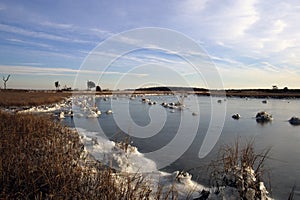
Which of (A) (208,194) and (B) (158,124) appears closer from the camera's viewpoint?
(A) (208,194)

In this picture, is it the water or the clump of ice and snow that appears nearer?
the clump of ice and snow

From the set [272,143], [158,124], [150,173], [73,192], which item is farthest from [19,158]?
[158,124]

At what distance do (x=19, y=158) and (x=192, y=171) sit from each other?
346 cm

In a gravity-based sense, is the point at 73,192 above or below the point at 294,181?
above

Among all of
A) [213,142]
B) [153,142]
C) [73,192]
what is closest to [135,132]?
[153,142]

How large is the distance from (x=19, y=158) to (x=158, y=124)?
8748 mm

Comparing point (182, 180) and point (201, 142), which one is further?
point (201, 142)

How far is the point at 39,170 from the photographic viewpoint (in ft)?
12.7

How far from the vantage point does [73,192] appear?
136 inches

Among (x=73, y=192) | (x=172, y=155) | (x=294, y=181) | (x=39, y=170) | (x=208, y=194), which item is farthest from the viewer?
(x=172, y=155)

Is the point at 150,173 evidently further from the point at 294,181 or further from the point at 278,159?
the point at 278,159

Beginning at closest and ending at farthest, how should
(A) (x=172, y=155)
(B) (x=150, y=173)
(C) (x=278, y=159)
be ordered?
(B) (x=150, y=173) < (C) (x=278, y=159) < (A) (x=172, y=155)

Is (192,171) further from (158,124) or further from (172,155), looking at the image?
(158,124)

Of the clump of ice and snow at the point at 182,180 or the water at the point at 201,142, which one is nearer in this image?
the clump of ice and snow at the point at 182,180
